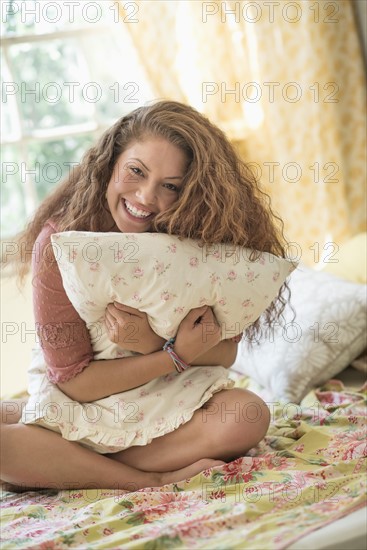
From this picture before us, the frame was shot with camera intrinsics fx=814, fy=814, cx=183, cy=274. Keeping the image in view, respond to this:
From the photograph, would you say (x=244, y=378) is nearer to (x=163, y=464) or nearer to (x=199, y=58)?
(x=163, y=464)

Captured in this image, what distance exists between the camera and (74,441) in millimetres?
1720

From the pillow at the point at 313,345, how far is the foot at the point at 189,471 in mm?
514

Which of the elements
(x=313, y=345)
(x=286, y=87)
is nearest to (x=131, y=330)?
(x=313, y=345)

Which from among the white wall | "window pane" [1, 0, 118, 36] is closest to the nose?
the white wall

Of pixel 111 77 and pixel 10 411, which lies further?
pixel 111 77

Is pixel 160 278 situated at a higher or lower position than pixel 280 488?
higher

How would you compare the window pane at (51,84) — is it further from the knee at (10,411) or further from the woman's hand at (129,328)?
the woman's hand at (129,328)

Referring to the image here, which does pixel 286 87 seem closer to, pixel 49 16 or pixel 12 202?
pixel 49 16

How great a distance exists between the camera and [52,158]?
11.0ft

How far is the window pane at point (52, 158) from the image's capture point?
3.31 meters

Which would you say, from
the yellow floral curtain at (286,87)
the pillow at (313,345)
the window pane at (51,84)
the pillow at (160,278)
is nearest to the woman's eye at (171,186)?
the pillow at (160,278)

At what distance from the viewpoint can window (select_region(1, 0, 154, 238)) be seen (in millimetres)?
3199

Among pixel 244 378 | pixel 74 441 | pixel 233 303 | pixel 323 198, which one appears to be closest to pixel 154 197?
pixel 233 303

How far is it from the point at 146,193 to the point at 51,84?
A: 1748 millimetres
